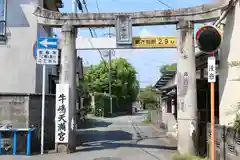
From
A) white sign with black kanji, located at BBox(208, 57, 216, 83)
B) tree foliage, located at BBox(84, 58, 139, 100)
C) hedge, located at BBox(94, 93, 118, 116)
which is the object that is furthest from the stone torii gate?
tree foliage, located at BBox(84, 58, 139, 100)

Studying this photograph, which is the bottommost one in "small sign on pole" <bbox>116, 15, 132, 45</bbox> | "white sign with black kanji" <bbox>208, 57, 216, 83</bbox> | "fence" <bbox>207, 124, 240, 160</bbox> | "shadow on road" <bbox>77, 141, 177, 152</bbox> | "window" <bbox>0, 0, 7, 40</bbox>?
"shadow on road" <bbox>77, 141, 177, 152</bbox>

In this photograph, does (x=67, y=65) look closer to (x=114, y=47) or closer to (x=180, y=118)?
(x=114, y=47)

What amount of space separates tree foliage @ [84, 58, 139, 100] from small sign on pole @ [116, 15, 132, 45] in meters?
36.8

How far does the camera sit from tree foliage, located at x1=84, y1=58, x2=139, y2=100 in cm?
5131

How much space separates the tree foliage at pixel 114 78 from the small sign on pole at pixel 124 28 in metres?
36.8

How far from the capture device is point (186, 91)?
1300 cm

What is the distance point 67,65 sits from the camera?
45.5 feet

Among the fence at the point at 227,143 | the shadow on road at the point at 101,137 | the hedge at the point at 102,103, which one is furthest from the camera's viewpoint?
the hedge at the point at 102,103

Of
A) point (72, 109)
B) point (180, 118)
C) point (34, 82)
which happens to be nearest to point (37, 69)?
point (34, 82)

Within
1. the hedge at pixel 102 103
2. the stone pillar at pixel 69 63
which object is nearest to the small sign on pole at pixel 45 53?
the stone pillar at pixel 69 63

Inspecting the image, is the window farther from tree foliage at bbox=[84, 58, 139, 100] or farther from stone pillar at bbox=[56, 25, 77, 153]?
tree foliage at bbox=[84, 58, 139, 100]

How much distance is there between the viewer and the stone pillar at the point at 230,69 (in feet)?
33.2

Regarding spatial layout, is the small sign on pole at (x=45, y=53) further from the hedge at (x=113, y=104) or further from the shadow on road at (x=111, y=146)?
the hedge at (x=113, y=104)

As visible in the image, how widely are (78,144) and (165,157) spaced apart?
5.14m
